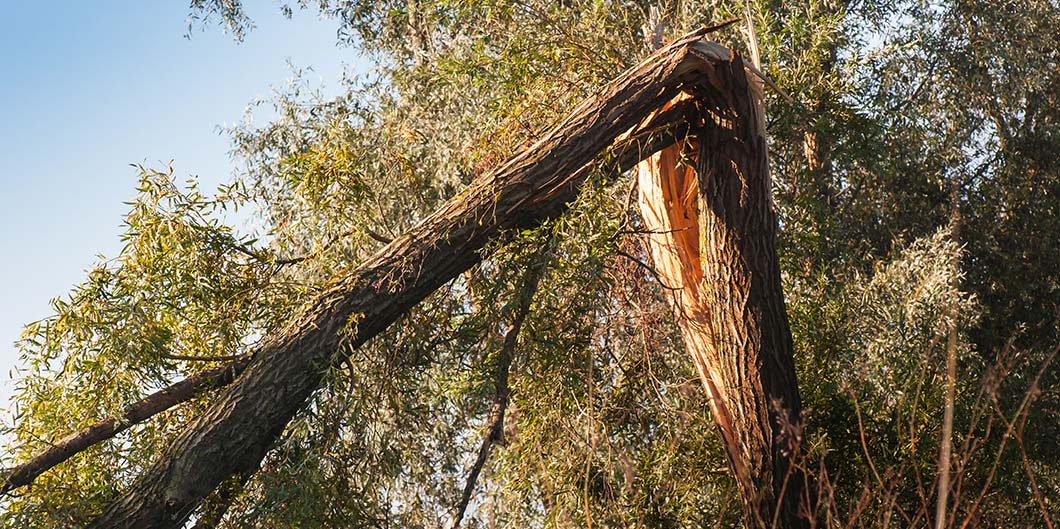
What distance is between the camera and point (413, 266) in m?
4.10

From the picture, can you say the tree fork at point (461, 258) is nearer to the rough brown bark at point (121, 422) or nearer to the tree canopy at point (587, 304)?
the tree canopy at point (587, 304)

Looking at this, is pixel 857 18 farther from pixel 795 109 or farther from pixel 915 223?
pixel 795 109

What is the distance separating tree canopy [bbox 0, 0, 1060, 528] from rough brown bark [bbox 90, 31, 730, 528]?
104mm

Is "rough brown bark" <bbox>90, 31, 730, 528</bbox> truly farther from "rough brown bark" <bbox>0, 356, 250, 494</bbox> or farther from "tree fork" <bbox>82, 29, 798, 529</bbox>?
"rough brown bark" <bbox>0, 356, 250, 494</bbox>

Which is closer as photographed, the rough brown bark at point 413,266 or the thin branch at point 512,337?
the rough brown bark at point 413,266

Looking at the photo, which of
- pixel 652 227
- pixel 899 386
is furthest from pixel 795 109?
pixel 899 386

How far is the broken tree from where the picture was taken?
3898 millimetres

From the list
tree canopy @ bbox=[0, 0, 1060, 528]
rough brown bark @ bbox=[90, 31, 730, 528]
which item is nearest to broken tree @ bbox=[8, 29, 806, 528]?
rough brown bark @ bbox=[90, 31, 730, 528]

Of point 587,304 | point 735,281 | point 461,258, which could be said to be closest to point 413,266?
point 461,258

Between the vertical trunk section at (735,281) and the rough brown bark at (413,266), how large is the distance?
21 centimetres

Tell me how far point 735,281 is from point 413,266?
1.31 m

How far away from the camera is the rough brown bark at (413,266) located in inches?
149

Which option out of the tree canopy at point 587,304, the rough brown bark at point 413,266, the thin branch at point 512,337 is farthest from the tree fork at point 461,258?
the thin branch at point 512,337

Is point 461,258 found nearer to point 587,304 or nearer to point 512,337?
point 512,337
